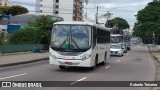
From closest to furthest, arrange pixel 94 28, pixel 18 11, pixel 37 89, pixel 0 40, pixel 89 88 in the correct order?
pixel 37 89, pixel 89 88, pixel 94 28, pixel 0 40, pixel 18 11

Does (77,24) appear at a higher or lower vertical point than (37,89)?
higher

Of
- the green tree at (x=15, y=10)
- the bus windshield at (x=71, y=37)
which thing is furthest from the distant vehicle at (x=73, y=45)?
the green tree at (x=15, y=10)

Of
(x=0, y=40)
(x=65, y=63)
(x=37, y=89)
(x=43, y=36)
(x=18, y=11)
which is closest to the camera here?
(x=37, y=89)

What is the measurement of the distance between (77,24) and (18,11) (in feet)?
381

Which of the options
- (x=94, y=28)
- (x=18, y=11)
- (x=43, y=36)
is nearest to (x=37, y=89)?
(x=94, y=28)

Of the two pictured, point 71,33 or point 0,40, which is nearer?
point 71,33

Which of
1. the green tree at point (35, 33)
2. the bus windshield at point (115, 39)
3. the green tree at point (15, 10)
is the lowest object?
the bus windshield at point (115, 39)

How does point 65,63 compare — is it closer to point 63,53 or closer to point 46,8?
point 63,53

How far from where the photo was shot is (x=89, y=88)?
1359cm

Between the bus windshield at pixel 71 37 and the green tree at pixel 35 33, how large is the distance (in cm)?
2173

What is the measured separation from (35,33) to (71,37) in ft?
80.1

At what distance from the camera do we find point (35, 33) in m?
44.4

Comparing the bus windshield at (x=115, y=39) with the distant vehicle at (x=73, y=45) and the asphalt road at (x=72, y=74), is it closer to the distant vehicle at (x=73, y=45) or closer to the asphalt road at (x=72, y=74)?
the asphalt road at (x=72, y=74)

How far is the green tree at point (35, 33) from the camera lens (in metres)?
42.0
